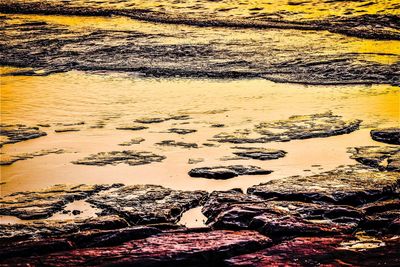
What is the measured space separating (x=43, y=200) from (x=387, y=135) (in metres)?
3.08

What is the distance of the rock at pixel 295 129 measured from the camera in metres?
5.12

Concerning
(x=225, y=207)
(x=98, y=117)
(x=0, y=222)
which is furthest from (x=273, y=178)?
(x=98, y=117)

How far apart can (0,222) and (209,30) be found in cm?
876

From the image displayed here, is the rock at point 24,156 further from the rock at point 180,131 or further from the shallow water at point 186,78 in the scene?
the rock at point 180,131

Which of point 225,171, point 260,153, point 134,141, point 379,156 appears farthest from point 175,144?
point 379,156

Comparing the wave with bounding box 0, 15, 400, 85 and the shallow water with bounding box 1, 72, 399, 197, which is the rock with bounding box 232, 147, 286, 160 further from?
the wave with bounding box 0, 15, 400, 85

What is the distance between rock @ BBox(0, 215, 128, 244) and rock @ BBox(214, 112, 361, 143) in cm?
227


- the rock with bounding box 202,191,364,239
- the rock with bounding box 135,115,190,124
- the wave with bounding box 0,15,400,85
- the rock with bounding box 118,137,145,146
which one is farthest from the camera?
the wave with bounding box 0,15,400,85

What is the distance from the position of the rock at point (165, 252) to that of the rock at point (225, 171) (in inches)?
51.2

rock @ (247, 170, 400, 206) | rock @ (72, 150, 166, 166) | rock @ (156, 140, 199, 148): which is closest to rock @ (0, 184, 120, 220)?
rock @ (72, 150, 166, 166)

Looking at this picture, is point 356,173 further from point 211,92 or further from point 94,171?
point 211,92

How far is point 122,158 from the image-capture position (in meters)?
4.58

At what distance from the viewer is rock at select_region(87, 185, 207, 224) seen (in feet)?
10.5

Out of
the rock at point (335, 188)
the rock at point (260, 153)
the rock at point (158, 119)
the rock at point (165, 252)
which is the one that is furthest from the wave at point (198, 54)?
the rock at point (165, 252)
